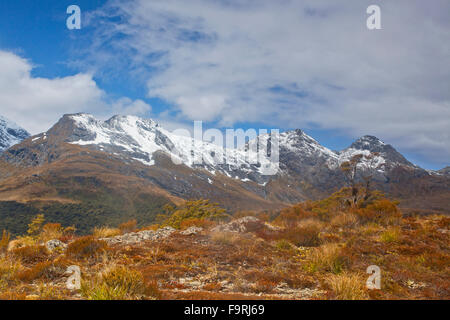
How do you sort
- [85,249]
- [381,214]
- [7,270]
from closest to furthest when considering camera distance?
1. [7,270]
2. [85,249]
3. [381,214]

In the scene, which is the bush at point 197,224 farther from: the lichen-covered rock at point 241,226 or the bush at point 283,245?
Result: the bush at point 283,245

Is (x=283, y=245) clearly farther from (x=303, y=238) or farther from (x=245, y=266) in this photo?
(x=245, y=266)

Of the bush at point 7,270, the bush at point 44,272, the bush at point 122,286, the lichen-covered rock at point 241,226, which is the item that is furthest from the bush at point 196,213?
the bush at point 122,286

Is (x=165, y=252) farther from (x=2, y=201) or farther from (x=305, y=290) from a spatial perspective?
(x=2, y=201)

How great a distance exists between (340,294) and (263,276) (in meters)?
2.22

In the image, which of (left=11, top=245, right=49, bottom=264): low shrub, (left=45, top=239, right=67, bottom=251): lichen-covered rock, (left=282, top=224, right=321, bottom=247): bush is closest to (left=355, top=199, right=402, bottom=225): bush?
(left=282, top=224, right=321, bottom=247): bush

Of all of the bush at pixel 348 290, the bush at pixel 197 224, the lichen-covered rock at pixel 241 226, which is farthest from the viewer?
the bush at pixel 197 224

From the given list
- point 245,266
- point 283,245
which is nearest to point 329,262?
point 245,266

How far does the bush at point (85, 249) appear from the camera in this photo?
935 cm

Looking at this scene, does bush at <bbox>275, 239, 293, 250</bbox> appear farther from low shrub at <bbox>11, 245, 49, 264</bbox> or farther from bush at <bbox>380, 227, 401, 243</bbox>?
low shrub at <bbox>11, 245, 49, 264</bbox>

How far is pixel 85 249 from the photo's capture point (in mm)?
9750

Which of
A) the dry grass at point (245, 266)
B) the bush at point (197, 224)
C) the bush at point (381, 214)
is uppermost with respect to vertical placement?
the bush at point (381, 214)

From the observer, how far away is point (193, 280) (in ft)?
25.0
